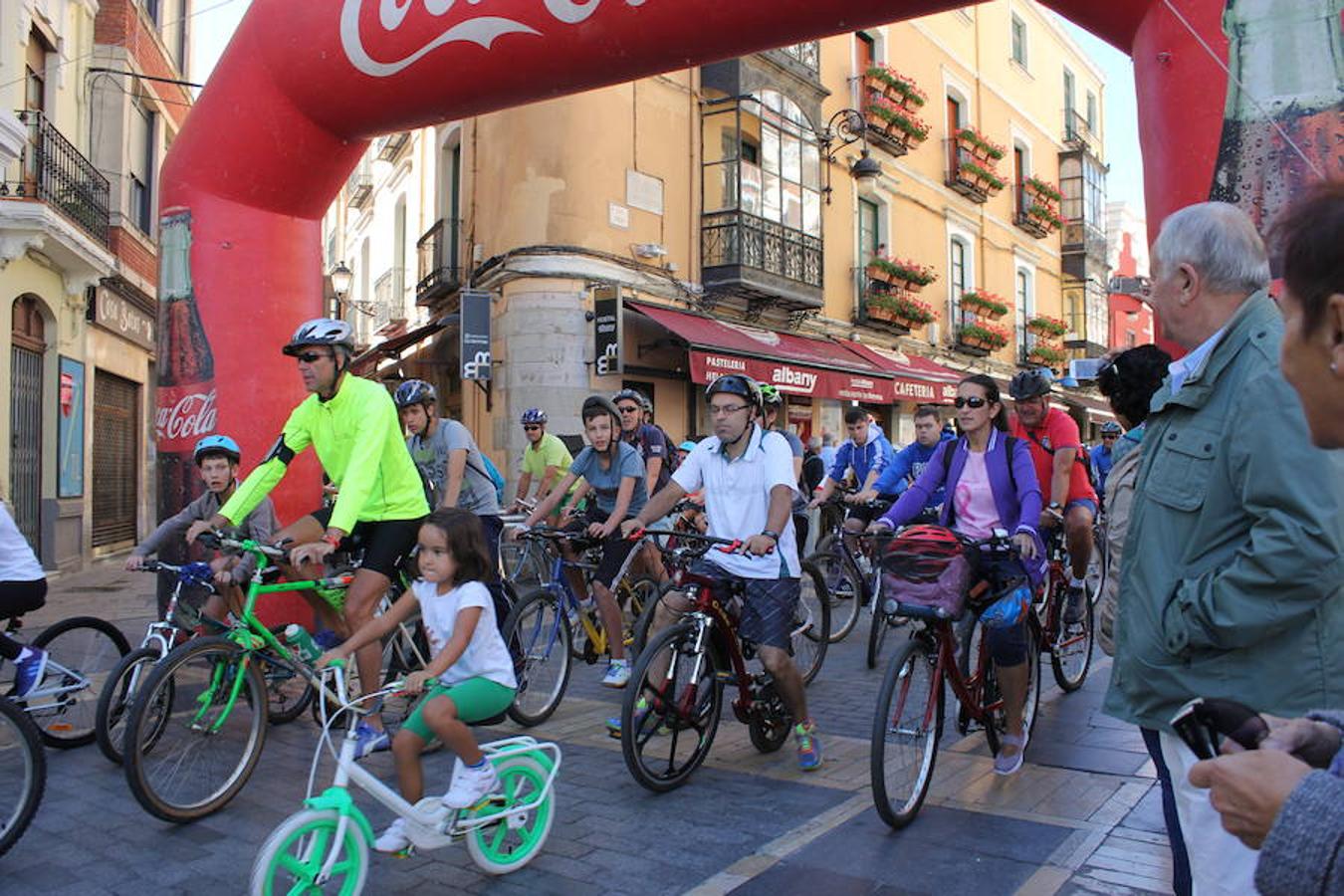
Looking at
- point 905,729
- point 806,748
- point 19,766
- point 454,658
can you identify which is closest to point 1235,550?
point 905,729

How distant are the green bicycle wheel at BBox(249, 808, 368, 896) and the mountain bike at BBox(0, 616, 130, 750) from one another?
94.0 inches

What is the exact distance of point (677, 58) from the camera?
6.27 meters

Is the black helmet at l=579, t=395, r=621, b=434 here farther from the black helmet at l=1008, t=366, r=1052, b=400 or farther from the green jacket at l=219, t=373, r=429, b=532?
the black helmet at l=1008, t=366, r=1052, b=400

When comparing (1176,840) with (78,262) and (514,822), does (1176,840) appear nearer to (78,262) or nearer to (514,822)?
(514,822)

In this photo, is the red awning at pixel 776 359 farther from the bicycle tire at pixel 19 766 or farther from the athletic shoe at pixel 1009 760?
the bicycle tire at pixel 19 766

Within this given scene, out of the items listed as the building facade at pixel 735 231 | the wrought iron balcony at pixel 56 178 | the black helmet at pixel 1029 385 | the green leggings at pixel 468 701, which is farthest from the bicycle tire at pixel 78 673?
the building facade at pixel 735 231

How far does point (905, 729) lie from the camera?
13.1ft

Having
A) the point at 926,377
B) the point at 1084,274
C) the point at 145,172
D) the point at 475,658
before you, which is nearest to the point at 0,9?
the point at 145,172

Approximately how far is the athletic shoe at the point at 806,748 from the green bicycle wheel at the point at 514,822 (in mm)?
1414

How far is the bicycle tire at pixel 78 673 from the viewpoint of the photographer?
16.3 ft

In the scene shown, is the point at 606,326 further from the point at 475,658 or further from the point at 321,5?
the point at 475,658

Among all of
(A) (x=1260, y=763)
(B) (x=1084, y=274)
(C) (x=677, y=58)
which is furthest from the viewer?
(B) (x=1084, y=274)

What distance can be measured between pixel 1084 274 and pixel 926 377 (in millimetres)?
13823

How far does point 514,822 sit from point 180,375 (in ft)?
15.8
